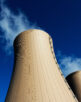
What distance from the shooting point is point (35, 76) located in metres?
4.03

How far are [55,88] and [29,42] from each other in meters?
2.10

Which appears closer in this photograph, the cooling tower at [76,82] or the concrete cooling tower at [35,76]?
the concrete cooling tower at [35,76]

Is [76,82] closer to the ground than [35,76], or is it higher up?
higher up

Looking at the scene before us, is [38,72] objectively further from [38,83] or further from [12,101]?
[12,101]

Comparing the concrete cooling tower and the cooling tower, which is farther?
the cooling tower

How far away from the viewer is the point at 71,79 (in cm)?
930

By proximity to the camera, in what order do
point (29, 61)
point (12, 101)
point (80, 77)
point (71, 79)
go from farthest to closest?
point (71, 79)
point (80, 77)
point (29, 61)
point (12, 101)

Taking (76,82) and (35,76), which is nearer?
(35,76)

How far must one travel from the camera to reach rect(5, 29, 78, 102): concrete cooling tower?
3.64 m

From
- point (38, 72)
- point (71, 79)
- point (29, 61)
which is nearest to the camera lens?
point (38, 72)

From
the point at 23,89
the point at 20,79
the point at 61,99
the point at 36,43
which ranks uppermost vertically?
the point at 36,43

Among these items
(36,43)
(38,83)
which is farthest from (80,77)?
(38,83)

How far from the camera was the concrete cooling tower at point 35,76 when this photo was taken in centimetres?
364

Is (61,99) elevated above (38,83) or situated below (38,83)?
→ below
